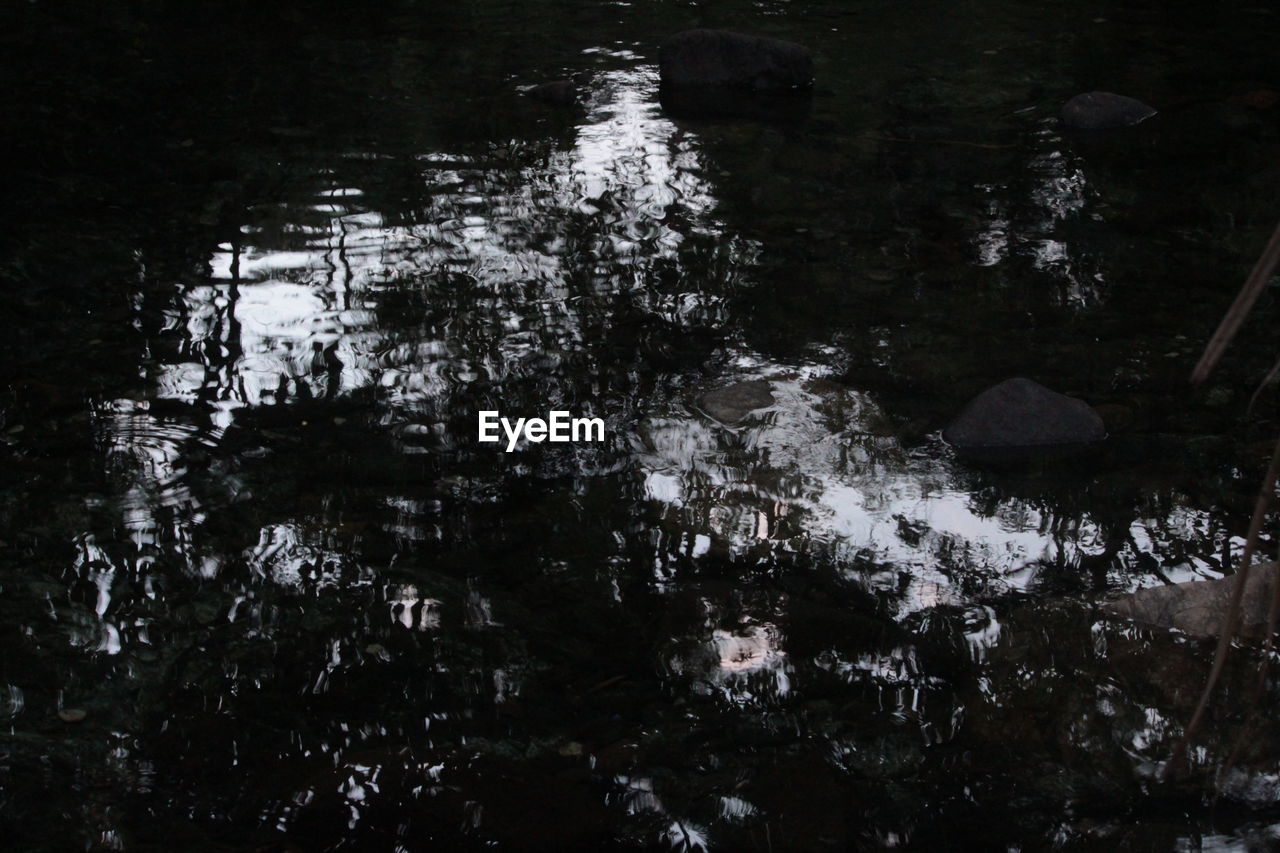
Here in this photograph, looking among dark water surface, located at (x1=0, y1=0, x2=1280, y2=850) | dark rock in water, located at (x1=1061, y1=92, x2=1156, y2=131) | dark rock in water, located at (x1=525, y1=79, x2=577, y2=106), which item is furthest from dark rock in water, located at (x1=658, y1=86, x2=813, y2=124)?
dark rock in water, located at (x1=1061, y1=92, x2=1156, y2=131)

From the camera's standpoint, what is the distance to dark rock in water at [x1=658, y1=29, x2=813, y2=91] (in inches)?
297

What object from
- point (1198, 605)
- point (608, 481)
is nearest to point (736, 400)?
point (608, 481)

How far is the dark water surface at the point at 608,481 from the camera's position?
2525mm

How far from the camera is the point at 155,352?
427 centimetres

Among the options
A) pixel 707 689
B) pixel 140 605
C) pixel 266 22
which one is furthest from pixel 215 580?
pixel 266 22

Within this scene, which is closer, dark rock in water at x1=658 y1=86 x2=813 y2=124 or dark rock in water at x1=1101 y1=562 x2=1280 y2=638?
dark rock in water at x1=1101 y1=562 x2=1280 y2=638

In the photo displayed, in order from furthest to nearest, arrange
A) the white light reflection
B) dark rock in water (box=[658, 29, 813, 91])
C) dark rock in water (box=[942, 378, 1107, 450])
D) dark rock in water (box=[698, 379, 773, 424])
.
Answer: dark rock in water (box=[658, 29, 813, 91])
dark rock in water (box=[698, 379, 773, 424])
dark rock in water (box=[942, 378, 1107, 450])
the white light reflection

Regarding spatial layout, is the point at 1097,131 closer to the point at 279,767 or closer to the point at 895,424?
the point at 895,424

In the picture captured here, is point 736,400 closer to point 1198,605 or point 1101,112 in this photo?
point 1198,605

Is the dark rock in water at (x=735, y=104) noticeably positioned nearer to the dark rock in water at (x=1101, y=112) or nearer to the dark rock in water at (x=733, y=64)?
the dark rock in water at (x=733, y=64)

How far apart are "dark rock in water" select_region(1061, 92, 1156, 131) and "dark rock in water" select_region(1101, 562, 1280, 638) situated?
14.5 ft

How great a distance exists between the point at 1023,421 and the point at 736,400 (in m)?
0.94
